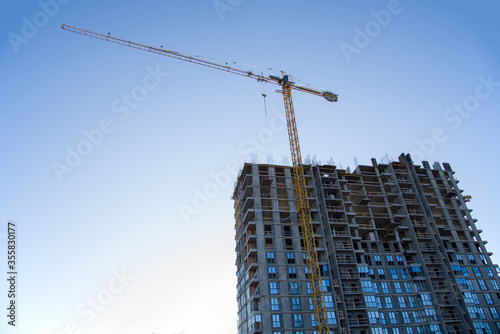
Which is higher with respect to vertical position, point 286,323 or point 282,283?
point 282,283

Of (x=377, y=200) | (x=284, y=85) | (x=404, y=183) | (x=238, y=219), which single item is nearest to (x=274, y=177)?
(x=238, y=219)

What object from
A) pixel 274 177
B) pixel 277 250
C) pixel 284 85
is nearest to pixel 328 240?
pixel 277 250

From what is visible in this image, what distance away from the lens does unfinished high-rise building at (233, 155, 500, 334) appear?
8862 cm

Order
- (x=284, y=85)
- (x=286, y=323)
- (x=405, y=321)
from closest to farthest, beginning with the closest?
(x=286, y=323), (x=405, y=321), (x=284, y=85)

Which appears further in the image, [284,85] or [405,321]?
[284,85]

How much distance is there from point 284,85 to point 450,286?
65968 mm

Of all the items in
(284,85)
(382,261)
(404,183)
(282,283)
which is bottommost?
(282,283)

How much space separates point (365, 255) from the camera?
332 ft

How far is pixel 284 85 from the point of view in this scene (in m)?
108

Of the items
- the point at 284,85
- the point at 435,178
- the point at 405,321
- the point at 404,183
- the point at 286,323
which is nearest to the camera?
the point at 286,323

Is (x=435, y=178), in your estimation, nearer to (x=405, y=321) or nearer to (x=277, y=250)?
(x=405, y=321)

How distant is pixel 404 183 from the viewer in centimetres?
11612

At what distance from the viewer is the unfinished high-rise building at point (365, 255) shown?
8862 centimetres

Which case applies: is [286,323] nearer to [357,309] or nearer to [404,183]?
[357,309]
